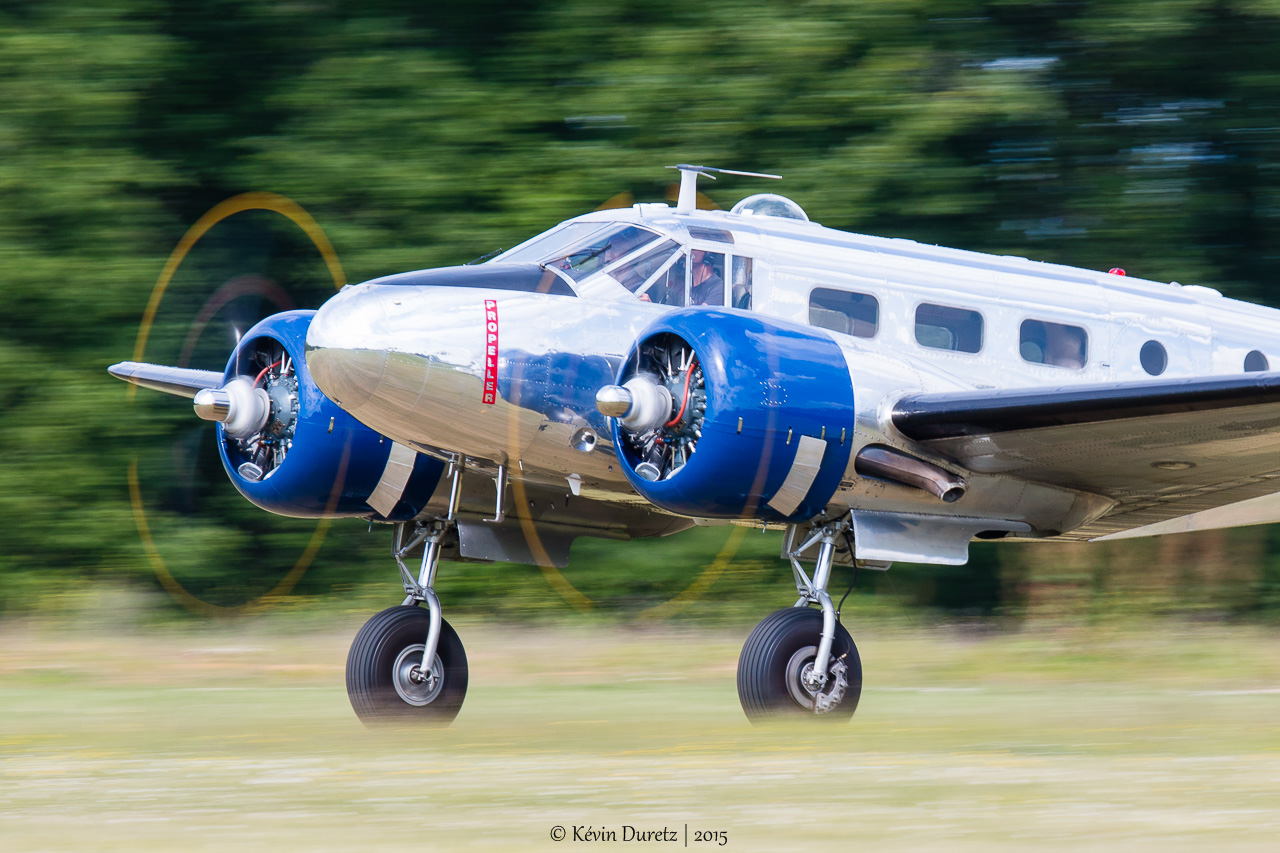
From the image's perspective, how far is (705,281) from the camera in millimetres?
8141

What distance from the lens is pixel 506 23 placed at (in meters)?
16.2

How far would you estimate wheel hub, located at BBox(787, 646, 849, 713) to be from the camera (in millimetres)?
7656

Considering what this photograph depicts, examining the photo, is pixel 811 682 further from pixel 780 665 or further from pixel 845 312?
pixel 845 312

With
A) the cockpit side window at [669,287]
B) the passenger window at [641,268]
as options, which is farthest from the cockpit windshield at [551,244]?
the cockpit side window at [669,287]

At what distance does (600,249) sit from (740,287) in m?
0.83

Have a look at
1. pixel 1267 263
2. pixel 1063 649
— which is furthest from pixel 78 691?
pixel 1267 263

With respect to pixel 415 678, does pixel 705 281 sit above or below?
above

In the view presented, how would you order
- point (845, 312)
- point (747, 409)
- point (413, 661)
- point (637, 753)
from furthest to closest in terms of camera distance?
1. point (413, 661)
2. point (845, 312)
3. point (747, 409)
4. point (637, 753)

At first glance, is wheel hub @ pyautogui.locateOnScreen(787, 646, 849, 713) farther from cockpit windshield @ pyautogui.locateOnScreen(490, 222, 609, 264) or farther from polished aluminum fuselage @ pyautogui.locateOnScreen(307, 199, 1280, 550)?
cockpit windshield @ pyautogui.locateOnScreen(490, 222, 609, 264)

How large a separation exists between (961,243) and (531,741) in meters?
9.53

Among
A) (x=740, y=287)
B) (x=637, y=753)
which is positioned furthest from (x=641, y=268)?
(x=637, y=753)

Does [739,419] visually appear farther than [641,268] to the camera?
No

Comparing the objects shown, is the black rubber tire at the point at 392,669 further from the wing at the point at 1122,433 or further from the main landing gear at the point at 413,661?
the wing at the point at 1122,433

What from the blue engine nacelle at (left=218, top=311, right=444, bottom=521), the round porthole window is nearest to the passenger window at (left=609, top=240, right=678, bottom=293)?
the blue engine nacelle at (left=218, top=311, right=444, bottom=521)
